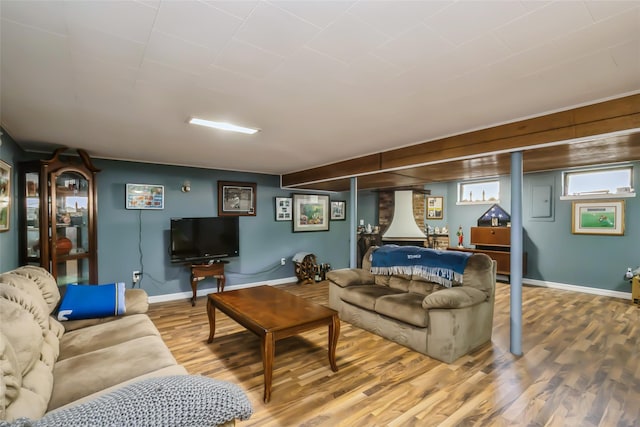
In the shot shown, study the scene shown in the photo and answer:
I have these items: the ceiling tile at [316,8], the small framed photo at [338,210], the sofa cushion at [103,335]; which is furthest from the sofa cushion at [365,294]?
the small framed photo at [338,210]

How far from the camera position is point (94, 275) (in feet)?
12.4

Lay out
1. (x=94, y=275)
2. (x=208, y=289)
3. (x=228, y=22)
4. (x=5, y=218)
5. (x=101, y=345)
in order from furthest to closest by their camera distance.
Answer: (x=208, y=289), (x=94, y=275), (x=5, y=218), (x=101, y=345), (x=228, y=22)

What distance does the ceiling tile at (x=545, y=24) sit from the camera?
1221 millimetres

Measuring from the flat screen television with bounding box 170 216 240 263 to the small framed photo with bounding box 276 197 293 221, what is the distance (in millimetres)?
981

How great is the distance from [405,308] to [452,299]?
0.49 metres

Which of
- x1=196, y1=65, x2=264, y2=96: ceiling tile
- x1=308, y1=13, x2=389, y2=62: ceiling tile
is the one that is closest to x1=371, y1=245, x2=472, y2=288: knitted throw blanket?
x1=308, y1=13, x2=389, y2=62: ceiling tile

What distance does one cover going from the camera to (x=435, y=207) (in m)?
7.36

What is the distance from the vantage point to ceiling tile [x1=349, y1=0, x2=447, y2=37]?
3.90 feet

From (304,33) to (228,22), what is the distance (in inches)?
13.2

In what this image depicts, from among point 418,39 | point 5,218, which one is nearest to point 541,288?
point 418,39

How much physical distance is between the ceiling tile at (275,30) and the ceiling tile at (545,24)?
893 millimetres

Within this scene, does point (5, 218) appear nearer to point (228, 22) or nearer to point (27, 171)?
point (27, 171)

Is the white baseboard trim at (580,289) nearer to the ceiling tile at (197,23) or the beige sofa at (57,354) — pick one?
the beige sofa at (57,354)

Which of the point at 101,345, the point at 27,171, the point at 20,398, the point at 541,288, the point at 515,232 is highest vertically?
the point at 27,171
